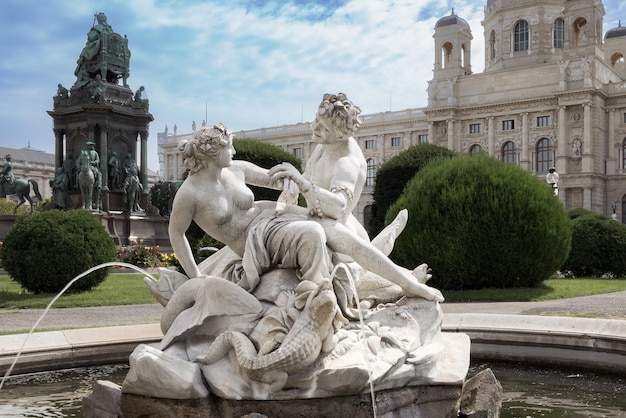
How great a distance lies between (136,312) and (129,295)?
8.09ft

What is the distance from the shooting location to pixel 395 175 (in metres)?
22.7

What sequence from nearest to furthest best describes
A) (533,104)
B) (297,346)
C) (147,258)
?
(297,346) < (147,258) < (533,104)

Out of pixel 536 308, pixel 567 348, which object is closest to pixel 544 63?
pixel 536 308

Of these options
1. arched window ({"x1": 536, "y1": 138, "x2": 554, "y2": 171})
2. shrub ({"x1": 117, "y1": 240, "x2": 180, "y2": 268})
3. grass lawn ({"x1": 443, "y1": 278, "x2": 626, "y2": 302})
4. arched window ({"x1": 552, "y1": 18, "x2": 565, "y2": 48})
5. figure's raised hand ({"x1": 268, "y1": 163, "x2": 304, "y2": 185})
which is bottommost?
grass lawn ({"x1": 443, "y1": 278, "x2": 626, "y2": 302})

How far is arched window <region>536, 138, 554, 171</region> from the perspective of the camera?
5284 centimetres

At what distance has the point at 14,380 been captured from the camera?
4602mm

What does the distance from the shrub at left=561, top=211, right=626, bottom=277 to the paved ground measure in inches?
352

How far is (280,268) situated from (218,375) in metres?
0.79

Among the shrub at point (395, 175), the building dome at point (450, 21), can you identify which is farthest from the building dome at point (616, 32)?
the shrub at point (395, 175)

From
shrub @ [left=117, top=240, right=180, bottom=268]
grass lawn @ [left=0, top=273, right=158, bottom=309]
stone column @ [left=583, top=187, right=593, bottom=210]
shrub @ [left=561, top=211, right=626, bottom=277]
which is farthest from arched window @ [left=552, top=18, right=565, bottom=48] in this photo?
grass lawn @ [left=0, top=273, right=158, bottom=309]

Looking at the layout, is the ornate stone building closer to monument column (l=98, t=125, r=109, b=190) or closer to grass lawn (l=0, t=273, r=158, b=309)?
monument column (l=98, t=125, r=109, b=190)

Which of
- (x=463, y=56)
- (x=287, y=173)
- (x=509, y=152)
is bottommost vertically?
(x=287, y=173)

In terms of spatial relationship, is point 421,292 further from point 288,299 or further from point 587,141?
point 587,141

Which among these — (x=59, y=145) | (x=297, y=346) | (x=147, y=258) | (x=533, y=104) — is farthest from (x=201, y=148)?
(x=533, y=104)
